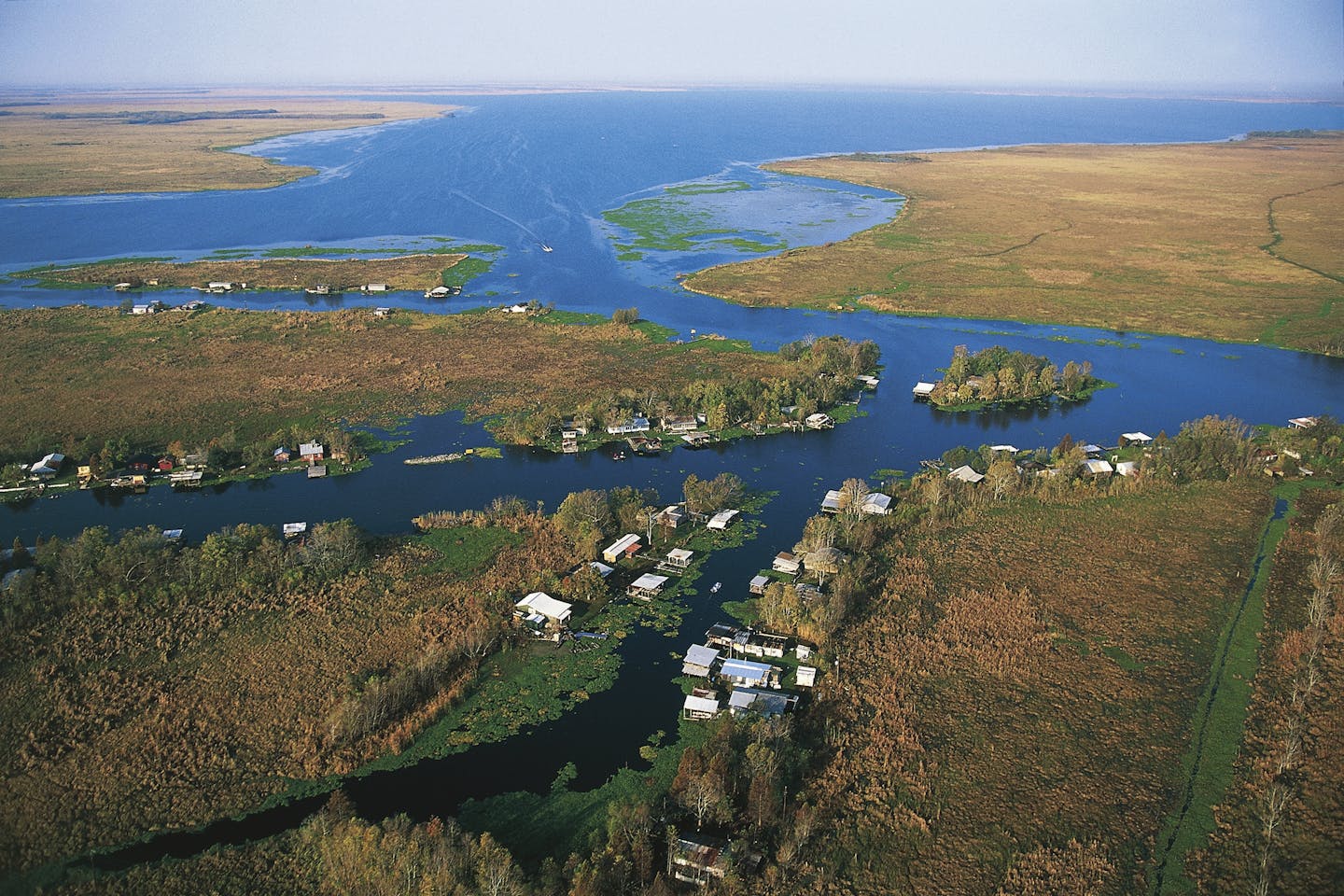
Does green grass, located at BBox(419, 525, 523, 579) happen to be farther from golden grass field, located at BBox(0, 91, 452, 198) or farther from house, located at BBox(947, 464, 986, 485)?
golden grass field, located at BBox(0, 91, 452, 198)

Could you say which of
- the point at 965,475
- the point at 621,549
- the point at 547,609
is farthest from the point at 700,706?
the point at 965,475

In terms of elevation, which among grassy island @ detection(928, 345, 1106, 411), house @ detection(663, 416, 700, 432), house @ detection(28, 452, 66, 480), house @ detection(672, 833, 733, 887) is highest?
grassy island @ detection(928, 345, 1106, 411)

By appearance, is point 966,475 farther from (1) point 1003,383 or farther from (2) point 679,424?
(2) point 679,424

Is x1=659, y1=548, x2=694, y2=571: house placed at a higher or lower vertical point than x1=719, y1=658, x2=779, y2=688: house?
higher

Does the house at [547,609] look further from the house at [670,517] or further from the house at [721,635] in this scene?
the house at [670,517]

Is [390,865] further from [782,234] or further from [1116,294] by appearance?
[782,234]

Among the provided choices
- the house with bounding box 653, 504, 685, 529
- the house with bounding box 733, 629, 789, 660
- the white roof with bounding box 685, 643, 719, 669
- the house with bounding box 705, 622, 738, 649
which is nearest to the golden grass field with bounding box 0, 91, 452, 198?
the house with bounding box 653, 504, 685, 529
